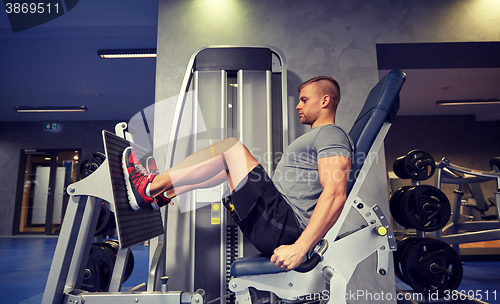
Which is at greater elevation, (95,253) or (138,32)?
(138,32)

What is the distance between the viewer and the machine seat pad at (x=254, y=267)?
112 cm

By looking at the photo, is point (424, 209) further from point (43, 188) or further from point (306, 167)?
point (43, 188)

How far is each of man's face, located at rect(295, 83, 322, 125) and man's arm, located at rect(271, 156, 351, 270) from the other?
1.15 feet

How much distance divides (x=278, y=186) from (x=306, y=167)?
17cm

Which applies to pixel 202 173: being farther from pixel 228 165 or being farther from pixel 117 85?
pixel 117 85

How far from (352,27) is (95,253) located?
2.54 meters

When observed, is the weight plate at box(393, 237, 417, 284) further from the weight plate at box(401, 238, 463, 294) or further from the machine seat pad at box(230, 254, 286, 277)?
the machine seat pad at box(230, 254, 286, 277)

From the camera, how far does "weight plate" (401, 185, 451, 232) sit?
225cm

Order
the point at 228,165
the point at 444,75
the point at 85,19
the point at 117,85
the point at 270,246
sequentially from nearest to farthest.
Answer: the point at 270,246 < the point at 228,165 < the point at 85,19 < the point at 444,75 < the point at 117,85

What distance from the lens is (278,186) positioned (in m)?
1.43

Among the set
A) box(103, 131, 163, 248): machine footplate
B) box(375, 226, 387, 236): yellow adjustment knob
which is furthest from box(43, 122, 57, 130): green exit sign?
box(375, 226, 387, 236): yellow adjustment knob

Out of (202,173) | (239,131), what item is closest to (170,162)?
(239,131)

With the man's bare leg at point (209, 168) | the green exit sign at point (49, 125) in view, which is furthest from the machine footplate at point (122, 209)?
the green exit sign at point (49, 125)

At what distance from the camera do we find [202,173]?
128cm
